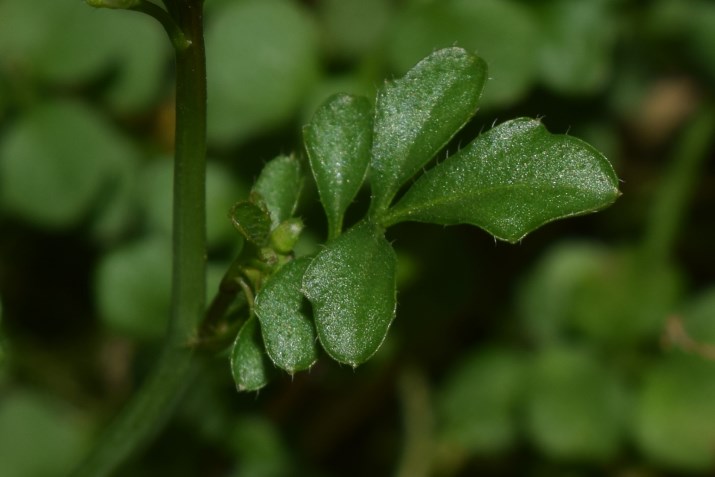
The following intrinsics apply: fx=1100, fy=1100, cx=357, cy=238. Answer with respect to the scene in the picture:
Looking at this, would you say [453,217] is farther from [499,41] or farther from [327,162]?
[499,41]

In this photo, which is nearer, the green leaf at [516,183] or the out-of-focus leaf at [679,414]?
the green leaf at [516,183]

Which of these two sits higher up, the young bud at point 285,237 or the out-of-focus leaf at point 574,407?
the young bud at point 285,237

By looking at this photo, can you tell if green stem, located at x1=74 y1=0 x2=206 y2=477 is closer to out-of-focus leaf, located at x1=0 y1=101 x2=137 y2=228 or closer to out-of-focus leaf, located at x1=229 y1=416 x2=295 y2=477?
out-of-focus leaf, located at x1=229 y1=416 x2=295 y2=477

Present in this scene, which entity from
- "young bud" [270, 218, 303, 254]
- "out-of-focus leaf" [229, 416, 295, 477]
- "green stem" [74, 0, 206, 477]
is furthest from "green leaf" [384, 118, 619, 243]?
"out-of-focus leaf" [229, 416, 295, 477]

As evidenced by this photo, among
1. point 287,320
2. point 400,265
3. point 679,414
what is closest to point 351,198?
point 287,320

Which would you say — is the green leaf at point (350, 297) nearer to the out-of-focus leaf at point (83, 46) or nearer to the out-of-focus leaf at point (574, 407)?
the out-of-focus leaf at point (574, 407)

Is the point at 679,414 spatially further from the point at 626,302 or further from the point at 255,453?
the point at 255,453

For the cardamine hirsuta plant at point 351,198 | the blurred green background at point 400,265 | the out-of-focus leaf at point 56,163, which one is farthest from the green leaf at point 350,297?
the out-of-focus leaf at point 56,163

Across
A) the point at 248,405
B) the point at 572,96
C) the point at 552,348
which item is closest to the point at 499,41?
the point at 572,96
